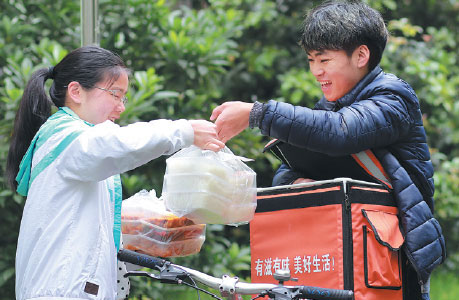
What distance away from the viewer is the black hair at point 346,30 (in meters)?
2.77

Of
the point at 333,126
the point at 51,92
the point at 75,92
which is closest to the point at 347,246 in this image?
the point at 333,126

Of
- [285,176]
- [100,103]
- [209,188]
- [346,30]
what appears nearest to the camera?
[209,188]

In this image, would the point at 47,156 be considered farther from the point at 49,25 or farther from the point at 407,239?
the point at 49,25

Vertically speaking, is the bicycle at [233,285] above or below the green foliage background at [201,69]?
below

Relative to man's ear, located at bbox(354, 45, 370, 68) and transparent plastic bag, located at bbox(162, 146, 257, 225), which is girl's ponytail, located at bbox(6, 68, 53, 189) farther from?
man's ear, located at bbox(354, 45, 370, 68)

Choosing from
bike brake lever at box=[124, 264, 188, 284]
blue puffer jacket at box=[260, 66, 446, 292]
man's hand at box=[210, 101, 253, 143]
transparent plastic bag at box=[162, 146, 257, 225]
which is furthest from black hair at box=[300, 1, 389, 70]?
bike brake lever at box=[124, 264, 188, 284]

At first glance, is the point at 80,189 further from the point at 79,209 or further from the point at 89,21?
the point at 89,21

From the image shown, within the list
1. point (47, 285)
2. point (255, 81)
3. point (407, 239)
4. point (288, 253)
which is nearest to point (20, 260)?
point (47, 285)

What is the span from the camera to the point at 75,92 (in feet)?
8.71

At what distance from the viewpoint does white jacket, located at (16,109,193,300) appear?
230 cm

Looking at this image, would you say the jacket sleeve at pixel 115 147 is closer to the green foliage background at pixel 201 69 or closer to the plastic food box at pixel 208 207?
the plastic food box at pixel 208 207

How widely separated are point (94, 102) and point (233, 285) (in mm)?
844

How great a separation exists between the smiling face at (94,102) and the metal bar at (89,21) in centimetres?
113

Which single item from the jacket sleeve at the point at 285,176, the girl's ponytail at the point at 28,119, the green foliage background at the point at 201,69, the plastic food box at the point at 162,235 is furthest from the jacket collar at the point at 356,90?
the green foliage background at the point at 201,69
